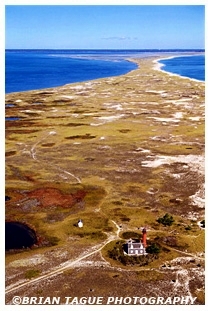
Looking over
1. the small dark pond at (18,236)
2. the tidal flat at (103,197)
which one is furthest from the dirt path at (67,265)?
the small dark pond at (18,236)

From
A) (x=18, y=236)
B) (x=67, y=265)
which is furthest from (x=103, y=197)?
(x=67, y=265)

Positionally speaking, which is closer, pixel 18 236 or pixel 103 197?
pixel 18 236

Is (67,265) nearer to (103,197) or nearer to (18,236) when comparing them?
(18,236)

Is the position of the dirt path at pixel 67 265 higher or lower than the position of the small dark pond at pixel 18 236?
lower

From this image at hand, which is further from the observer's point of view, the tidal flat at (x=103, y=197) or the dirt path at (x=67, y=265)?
the tidal flat at (x=103, y=197)

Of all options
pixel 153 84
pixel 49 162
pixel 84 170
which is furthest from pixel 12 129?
pixel 153 84

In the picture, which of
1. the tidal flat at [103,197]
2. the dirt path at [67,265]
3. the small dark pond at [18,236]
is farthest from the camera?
the small dark pond at [18,236]

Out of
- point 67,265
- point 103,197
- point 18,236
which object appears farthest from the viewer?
point 103,197

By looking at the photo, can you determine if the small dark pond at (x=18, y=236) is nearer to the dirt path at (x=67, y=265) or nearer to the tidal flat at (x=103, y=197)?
the tidal flat at (x=103, y=197)
